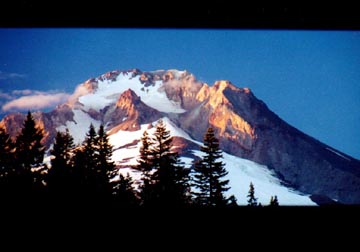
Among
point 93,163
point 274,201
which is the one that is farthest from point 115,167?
point 274,201

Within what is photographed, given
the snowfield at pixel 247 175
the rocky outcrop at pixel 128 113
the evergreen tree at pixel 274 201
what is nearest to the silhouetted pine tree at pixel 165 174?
the snowfield at pixel 247 175

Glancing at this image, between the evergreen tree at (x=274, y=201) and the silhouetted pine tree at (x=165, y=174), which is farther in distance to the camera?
the silhouetted pine tree at (x=165, y=174)

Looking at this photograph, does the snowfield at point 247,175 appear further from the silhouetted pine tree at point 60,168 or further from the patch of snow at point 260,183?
the silhouetted pine tree at point 60,168

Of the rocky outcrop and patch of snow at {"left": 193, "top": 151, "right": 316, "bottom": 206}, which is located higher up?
the rocky outcrop

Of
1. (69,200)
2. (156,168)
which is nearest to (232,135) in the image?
(69,200)

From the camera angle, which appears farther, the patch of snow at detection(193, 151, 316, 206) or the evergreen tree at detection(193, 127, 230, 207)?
the evergreen tree at detection(193, 127, 230, 207)

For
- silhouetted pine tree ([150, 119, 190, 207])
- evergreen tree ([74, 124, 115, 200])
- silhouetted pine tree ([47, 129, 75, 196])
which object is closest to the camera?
silhouetted pine tree ([47, 129, 75, 196])

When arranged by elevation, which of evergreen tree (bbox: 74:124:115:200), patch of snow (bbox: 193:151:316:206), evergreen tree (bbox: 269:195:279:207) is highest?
evergreen tree (bbox: 74:124:115:200)

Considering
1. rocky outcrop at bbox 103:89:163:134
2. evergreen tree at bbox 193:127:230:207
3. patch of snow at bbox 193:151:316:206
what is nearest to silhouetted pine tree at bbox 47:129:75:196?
rocky outcrop at bbox 103:89:163:134

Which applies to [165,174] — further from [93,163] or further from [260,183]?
[260,183]

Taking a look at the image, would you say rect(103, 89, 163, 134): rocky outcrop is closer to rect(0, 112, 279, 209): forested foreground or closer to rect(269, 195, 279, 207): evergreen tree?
rect(0, 112, 279, 209): forested foreground

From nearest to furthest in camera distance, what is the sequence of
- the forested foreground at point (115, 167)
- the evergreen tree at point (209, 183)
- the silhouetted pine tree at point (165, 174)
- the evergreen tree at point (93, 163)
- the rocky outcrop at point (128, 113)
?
the rocky outcrop at point (128, 113)
the forested foreground at point (115, 167)
the evergreen tree at point (93, 163)
the silhouetted pine tree at point (165, 174)
the evergreen tree at point (209, 183)
